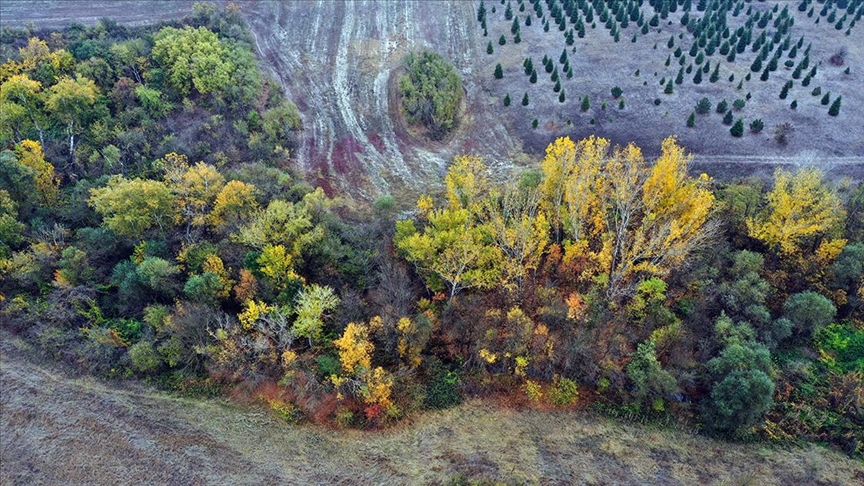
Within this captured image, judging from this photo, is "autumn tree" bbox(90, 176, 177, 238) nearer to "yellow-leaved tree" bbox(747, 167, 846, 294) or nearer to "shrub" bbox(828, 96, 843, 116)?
"yellow-leaved tree" bbox(747, 167, 846, 294)

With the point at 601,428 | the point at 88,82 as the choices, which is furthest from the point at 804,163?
the point at 88,82

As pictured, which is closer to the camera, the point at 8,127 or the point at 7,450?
the point at 7,450

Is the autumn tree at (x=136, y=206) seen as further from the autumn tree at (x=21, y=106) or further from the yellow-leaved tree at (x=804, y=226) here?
the yellow-leaved tree at (x=804, y=226)

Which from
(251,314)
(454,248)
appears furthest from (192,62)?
Answer: (454,248)

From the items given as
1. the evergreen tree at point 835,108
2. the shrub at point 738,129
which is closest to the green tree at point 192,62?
the shrub at point 738,129

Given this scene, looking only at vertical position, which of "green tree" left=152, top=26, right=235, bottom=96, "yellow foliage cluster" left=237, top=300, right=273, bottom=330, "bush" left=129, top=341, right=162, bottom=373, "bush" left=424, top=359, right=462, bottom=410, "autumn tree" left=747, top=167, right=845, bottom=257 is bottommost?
"bush" left=424, top=359, right=462, bottom=410

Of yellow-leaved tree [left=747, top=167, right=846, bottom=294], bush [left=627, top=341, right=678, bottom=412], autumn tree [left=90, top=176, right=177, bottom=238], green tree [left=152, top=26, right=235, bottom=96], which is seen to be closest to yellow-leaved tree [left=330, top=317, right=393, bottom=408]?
bush [left=627, top=341, right=678, bottom=412]

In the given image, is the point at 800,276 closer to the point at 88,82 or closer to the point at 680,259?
the point at 680,259

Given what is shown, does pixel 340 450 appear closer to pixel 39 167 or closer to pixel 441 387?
pixel 441 387
